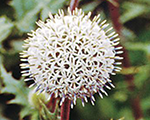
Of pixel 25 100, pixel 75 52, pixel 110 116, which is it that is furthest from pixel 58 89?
pixel 110 116

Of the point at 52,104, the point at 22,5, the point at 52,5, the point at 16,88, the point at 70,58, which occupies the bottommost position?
the point at 52,104

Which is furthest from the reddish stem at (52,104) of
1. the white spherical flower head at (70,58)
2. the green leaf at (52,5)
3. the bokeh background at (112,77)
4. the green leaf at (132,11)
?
the green leaf at (132,11)

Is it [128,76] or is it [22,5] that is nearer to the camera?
[22,5]

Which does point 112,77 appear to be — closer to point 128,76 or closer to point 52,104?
point 128,76

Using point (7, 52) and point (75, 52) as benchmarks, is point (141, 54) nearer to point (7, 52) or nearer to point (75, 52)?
point (7, 52)

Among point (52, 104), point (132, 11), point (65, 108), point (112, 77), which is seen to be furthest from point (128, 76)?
point (65, 108)

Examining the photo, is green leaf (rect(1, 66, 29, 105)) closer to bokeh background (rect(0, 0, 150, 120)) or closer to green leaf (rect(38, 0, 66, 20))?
bokeh background (rect(0, 0, 150, 120))

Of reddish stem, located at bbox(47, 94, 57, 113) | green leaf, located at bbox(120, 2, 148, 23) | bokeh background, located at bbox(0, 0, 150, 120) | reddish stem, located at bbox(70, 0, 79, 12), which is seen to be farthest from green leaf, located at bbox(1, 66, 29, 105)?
green leaf, located at bbox(120, 2, 148, 23)
